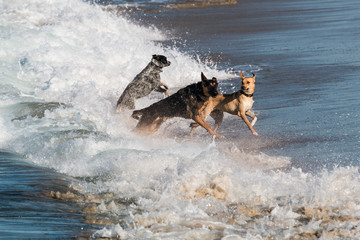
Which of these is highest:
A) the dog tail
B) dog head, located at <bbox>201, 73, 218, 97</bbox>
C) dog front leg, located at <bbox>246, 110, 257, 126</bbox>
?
dog head, located at <bbox>201, 73, 218, 97</bbox>

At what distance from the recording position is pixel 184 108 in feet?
34.4

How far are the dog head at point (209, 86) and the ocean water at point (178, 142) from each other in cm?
84

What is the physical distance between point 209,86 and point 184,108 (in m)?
0.64

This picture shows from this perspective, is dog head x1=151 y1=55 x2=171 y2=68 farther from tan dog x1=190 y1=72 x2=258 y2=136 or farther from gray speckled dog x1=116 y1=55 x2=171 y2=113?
tan dog x1=190 y1=72 x2=258 y2=136

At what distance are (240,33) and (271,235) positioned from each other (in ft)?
56.0

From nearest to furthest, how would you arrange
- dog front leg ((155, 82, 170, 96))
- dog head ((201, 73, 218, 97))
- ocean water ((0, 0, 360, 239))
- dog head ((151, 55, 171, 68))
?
ocean water ((0, 0, 360, 239)) → dog head ((201, 73, 218, 97)) → dog head ((151, 55, 171, 68)) → dog front leg ((155, 82, 170, 96))

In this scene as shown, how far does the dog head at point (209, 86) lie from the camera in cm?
1012

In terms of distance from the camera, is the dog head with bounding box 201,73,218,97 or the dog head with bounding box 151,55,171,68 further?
the dog head with bounding box 151,55,171,68

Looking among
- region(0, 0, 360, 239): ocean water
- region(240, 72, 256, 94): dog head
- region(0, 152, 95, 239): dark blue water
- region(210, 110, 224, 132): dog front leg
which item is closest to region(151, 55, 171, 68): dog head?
region(0, 0, 360, 239): ocean water

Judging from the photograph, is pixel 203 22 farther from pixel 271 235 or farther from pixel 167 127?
A: pixel 271 235

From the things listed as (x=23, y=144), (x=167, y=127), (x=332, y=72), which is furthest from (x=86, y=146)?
(x=332, y=72)

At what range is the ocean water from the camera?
6184mm

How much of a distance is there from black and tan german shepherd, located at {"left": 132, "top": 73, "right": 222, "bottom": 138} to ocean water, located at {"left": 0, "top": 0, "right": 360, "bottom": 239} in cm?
26

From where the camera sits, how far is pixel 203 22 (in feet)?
85.3
